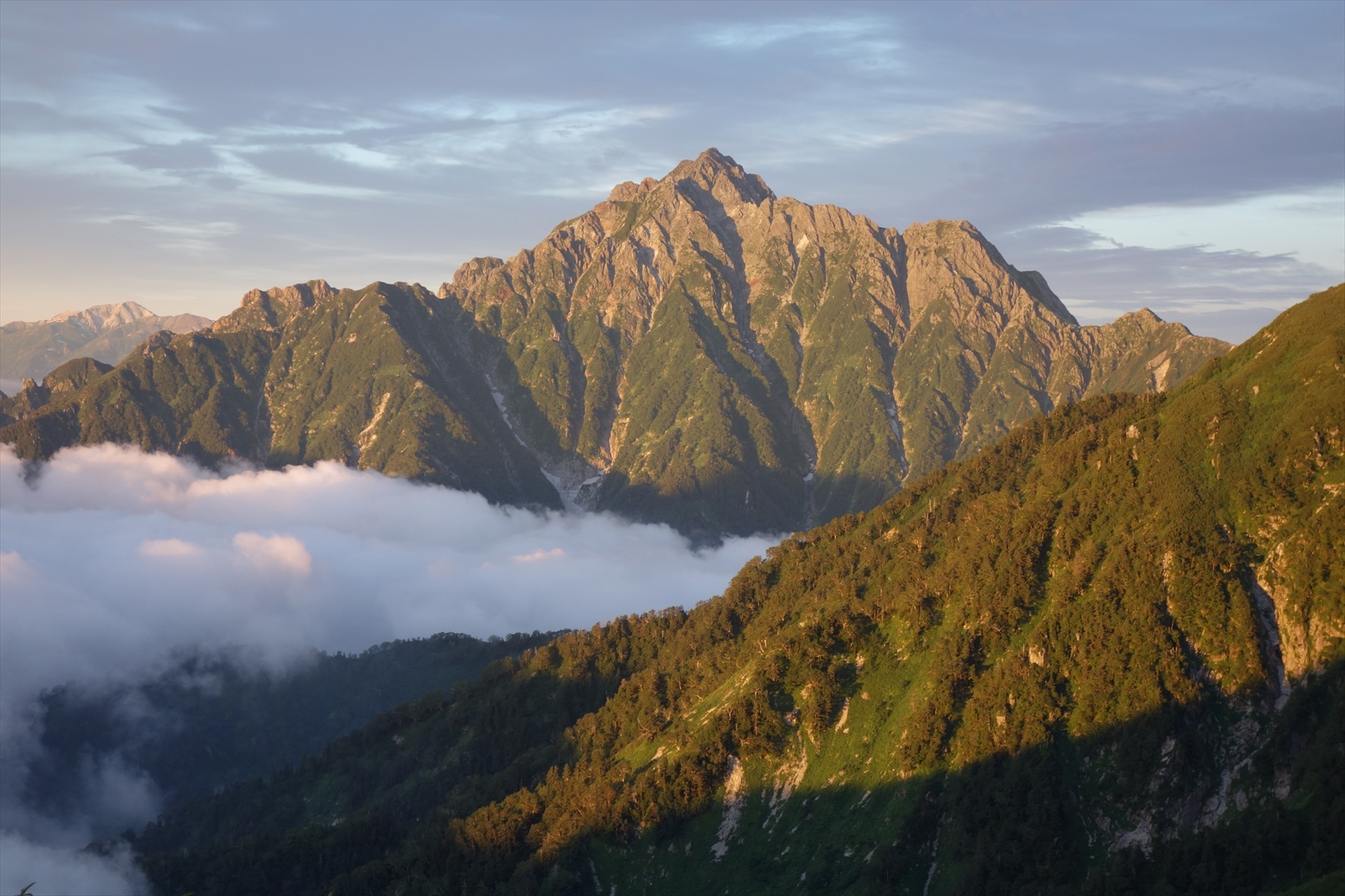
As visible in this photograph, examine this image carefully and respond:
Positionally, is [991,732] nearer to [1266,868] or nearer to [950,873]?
[950,873]

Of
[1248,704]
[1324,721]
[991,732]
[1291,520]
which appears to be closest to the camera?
[1324,721]

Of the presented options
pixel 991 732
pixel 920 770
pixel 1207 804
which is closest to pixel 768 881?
pixel 920 770

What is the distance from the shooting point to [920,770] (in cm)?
19112

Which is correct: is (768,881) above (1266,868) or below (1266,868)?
below

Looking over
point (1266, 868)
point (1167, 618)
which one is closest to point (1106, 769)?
point (1167, 618)

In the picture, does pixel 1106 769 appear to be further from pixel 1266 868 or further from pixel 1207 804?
pixel 1266 868

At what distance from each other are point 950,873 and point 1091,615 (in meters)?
45.5

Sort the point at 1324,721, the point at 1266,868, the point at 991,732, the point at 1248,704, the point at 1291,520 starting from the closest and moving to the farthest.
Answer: the point at 1266,868
the point at 1324,721
the point at 1248,704
the point at 1291,520
the point at 991,732

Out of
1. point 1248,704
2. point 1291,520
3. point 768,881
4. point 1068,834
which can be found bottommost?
point 768,881

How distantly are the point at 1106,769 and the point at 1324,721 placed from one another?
3185 cm

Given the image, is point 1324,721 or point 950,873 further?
point 950,873

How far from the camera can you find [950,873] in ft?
561

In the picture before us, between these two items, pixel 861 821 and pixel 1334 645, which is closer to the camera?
pixel 1334 645

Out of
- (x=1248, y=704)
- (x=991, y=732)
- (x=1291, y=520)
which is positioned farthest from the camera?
(x=991, y=732)
